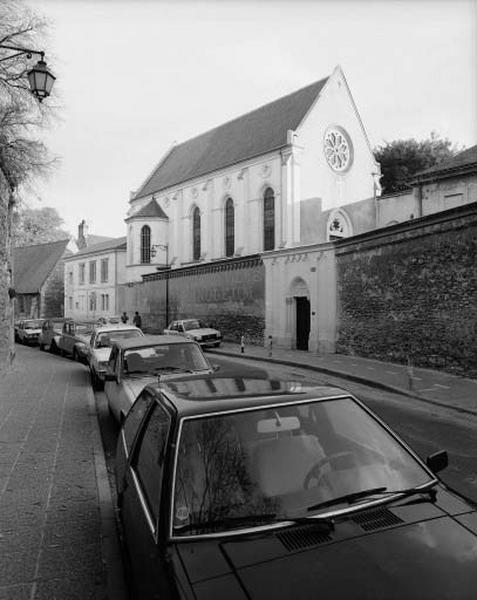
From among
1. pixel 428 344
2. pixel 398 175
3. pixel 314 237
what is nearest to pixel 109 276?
pixel 314 237

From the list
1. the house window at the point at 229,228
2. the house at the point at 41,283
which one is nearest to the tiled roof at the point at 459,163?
the house window at the point at 229,228

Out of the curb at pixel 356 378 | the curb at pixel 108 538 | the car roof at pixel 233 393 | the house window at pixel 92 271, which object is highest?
the house window at pixel 92 271

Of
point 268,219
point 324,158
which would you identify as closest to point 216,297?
point 268,219

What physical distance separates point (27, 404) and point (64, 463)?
4467 mm

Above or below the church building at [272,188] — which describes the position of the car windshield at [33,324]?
below

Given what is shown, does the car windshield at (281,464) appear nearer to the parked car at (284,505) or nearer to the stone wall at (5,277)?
the parked car at (284,505)

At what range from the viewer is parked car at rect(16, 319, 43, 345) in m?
30.6

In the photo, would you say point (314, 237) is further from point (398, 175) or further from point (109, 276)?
point (109, 276)

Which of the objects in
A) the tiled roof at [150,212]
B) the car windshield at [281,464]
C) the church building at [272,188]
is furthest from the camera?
the tiled roof at [150,212]

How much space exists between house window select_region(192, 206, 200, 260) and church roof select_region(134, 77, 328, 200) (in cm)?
319

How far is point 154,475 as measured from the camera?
306 centimetres

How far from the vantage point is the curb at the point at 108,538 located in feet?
11.5

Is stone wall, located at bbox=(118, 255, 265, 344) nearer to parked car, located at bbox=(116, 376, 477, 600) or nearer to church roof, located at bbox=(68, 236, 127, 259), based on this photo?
church roof, located at bbox=(68, 236, 127, 259)

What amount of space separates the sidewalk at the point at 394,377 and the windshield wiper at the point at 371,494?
7860 millimetres
